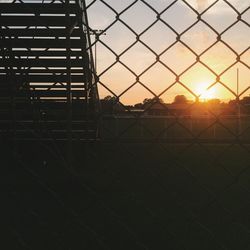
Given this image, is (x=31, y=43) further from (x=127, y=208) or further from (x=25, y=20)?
(x=127, y=208)

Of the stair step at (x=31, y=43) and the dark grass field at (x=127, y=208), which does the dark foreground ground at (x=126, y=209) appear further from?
the stair step at (x=31, y=43)

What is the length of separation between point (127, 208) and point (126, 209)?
0.17ft

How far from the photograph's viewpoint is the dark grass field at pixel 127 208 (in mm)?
3414

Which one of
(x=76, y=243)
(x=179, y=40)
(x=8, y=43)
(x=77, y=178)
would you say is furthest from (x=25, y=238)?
(x=8, y=43)

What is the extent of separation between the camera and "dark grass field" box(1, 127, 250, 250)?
3414 millimetres

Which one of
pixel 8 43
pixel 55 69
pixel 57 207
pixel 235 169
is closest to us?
pixel 57 207

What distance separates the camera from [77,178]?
2434 mm

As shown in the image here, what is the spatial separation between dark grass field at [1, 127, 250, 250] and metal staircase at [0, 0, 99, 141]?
1080mm

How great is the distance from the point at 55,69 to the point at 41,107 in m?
1.22

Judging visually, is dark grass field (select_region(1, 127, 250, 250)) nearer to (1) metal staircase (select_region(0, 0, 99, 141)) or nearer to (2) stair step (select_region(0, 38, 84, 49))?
(1) metal staircase (select_region(0, 0, 99, 141))

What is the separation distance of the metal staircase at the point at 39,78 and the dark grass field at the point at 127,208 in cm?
108

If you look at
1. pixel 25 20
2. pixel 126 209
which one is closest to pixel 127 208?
pixel 126 209

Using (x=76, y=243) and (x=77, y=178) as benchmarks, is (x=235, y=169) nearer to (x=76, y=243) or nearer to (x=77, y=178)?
(x=76, y=243)

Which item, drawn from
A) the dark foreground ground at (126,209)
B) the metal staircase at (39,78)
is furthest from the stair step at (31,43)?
the dark foreground ground at (126,209)
